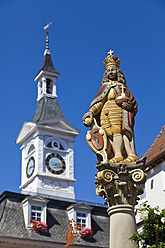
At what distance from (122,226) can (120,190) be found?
3.21ft

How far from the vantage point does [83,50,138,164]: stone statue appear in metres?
15.9

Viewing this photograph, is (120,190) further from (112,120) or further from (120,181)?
(112,120)

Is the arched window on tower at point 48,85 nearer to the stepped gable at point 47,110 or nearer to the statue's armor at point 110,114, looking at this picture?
the stepped gable at point 47,110

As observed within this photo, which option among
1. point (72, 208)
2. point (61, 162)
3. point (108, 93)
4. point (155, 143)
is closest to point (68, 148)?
point (61, 162)

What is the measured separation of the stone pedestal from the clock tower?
115ft

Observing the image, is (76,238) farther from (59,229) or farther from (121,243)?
(121,243)

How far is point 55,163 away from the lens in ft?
170

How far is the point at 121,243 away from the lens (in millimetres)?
14320

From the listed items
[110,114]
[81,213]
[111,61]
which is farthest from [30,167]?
[110,114]

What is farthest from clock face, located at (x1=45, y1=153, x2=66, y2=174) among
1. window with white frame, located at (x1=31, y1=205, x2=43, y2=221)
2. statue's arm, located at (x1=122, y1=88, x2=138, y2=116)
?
statue's arm, located at (x1=122, y1=88, x2=138, y2=116)

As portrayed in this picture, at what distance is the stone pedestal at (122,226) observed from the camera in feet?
47.0

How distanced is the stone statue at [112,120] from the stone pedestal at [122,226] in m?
1.43

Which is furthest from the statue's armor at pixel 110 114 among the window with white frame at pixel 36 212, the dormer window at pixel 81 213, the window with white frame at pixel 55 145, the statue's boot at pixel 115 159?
the window with white frame at pixel 55 145

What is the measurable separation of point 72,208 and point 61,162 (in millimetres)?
14953
